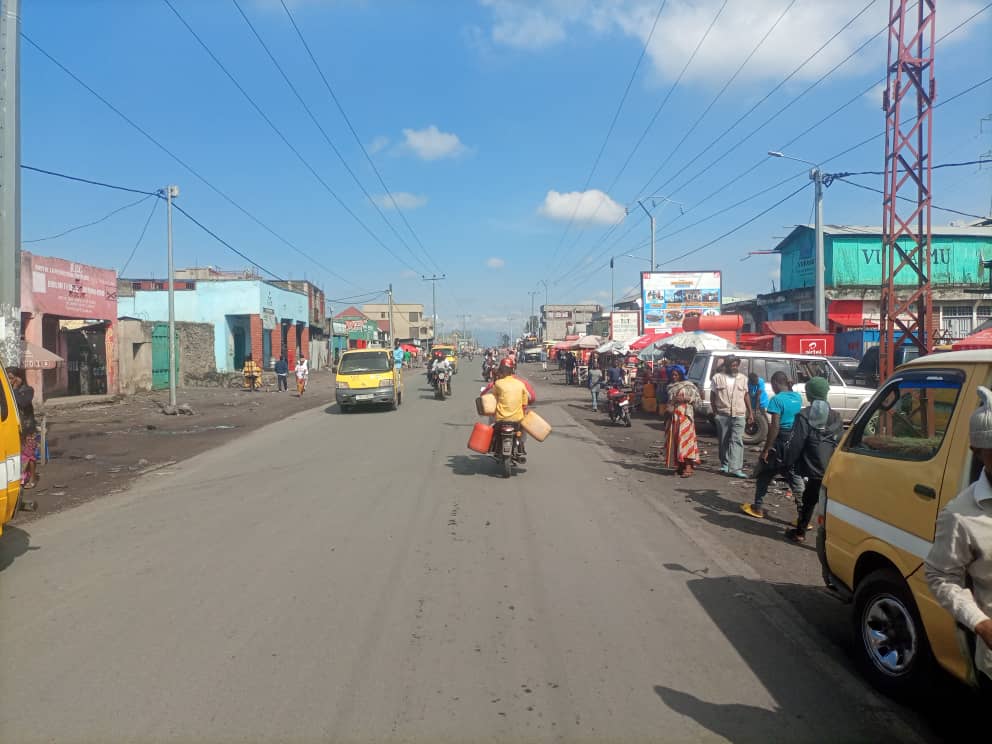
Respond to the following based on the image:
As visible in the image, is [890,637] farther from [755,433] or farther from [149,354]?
[149,354]

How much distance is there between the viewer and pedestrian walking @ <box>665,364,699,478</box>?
35.1 ft

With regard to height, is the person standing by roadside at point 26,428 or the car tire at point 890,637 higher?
the person standing by roadside at point 26,428

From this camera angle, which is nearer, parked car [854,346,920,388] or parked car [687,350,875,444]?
parked car [687,350,875,444]

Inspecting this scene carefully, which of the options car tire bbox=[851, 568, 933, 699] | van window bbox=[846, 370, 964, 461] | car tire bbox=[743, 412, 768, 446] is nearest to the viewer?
car tire bbox=[851, 568, 933, 699]

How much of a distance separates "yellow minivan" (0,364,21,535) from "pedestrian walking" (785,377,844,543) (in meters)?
6.99

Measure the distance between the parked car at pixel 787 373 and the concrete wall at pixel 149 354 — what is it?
21520mm

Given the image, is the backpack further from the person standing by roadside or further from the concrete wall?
the concrete wall

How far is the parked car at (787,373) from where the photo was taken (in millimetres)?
15023

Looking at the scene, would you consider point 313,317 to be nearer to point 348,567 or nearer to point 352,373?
point 352,373

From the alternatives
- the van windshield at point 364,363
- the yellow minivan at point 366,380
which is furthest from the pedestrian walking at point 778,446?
the van windshield at point 364,363

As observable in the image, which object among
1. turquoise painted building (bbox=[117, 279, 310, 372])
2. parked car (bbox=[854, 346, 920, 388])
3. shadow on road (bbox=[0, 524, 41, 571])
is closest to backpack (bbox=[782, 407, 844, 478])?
shadow on road (bbox=[0, 524, 41, 571])

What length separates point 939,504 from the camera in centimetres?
352

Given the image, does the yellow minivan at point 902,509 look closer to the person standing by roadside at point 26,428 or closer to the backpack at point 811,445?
the backpack at point 811,445

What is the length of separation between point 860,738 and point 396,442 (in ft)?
38.4
